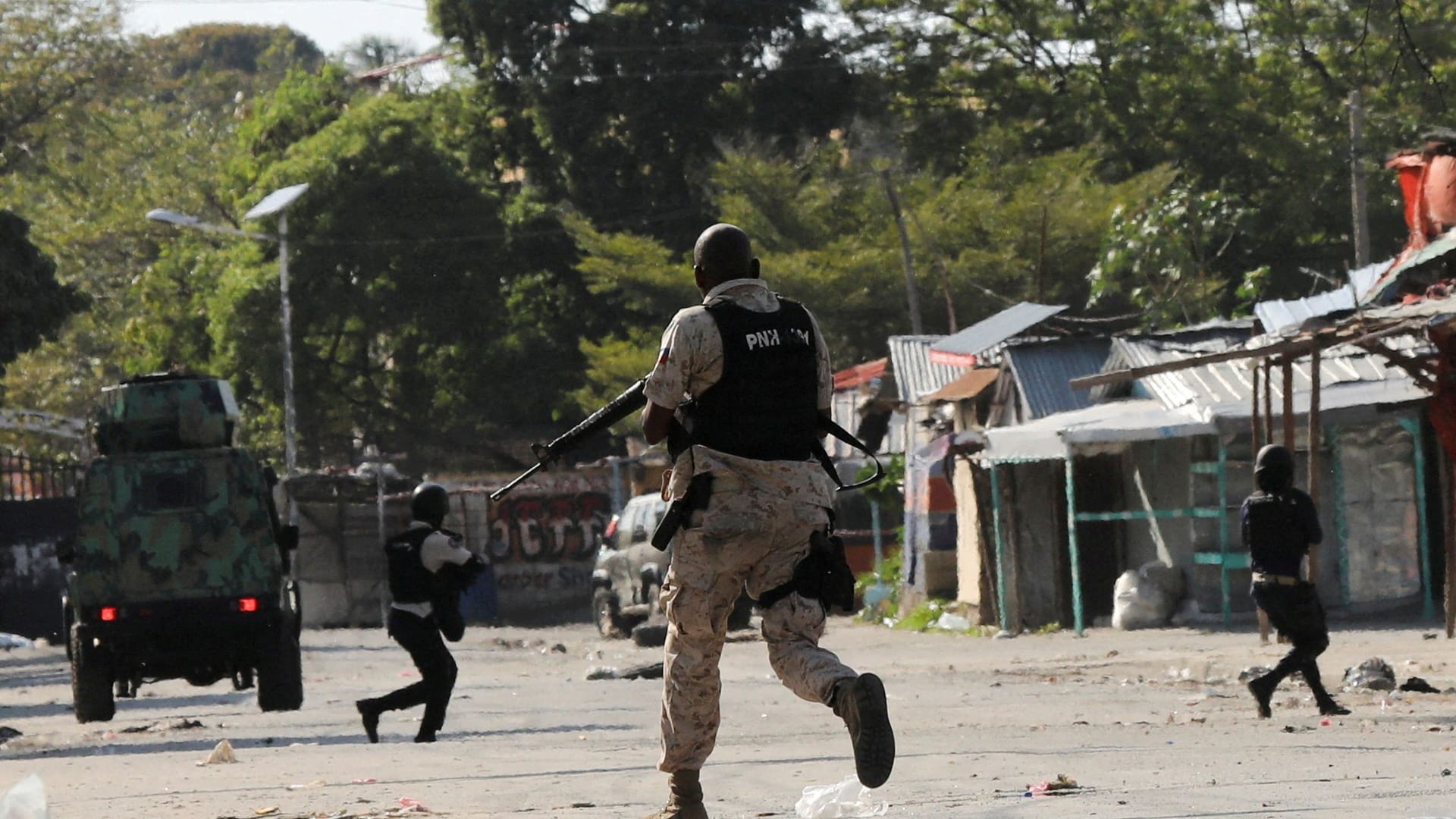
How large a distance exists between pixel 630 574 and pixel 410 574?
16.6m

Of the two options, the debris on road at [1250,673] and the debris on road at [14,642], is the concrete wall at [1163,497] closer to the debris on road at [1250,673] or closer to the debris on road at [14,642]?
the debris on road at [1250,673]

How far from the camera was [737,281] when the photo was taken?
6781mm

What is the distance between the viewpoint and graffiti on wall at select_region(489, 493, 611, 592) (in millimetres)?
38875

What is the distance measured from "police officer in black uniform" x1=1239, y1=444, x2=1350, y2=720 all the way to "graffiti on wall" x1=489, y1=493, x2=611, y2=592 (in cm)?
2749

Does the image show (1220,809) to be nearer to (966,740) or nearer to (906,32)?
(966,740)

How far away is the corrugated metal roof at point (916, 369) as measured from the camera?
29.4m

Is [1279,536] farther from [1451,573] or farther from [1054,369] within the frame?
[1054,369]

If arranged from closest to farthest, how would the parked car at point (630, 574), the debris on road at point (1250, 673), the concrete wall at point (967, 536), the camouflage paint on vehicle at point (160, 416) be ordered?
the debris on road at point (1250, 673), the camouflage paint on vehicle at point (160, 416), the concrete wall at point (967, 536), the parked car at point (630, 574)

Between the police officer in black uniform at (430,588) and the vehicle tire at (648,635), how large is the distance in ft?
40.7

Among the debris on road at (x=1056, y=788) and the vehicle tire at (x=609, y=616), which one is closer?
the debris on road at (x=1056, y=788)

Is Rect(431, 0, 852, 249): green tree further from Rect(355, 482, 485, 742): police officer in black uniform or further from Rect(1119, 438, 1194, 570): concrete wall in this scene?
Rect(355, 482, 485, 742): police officer in black uniform

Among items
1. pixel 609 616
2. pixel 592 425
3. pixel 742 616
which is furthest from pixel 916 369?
pixel 592 425

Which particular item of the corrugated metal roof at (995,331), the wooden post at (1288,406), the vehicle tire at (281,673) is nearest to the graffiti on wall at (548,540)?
the corrugated metal roof at (995,331)

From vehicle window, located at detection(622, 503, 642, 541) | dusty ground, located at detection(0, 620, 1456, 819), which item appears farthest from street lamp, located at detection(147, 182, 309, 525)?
dusty ground, located at detection(0, 620, 1456, 819)
